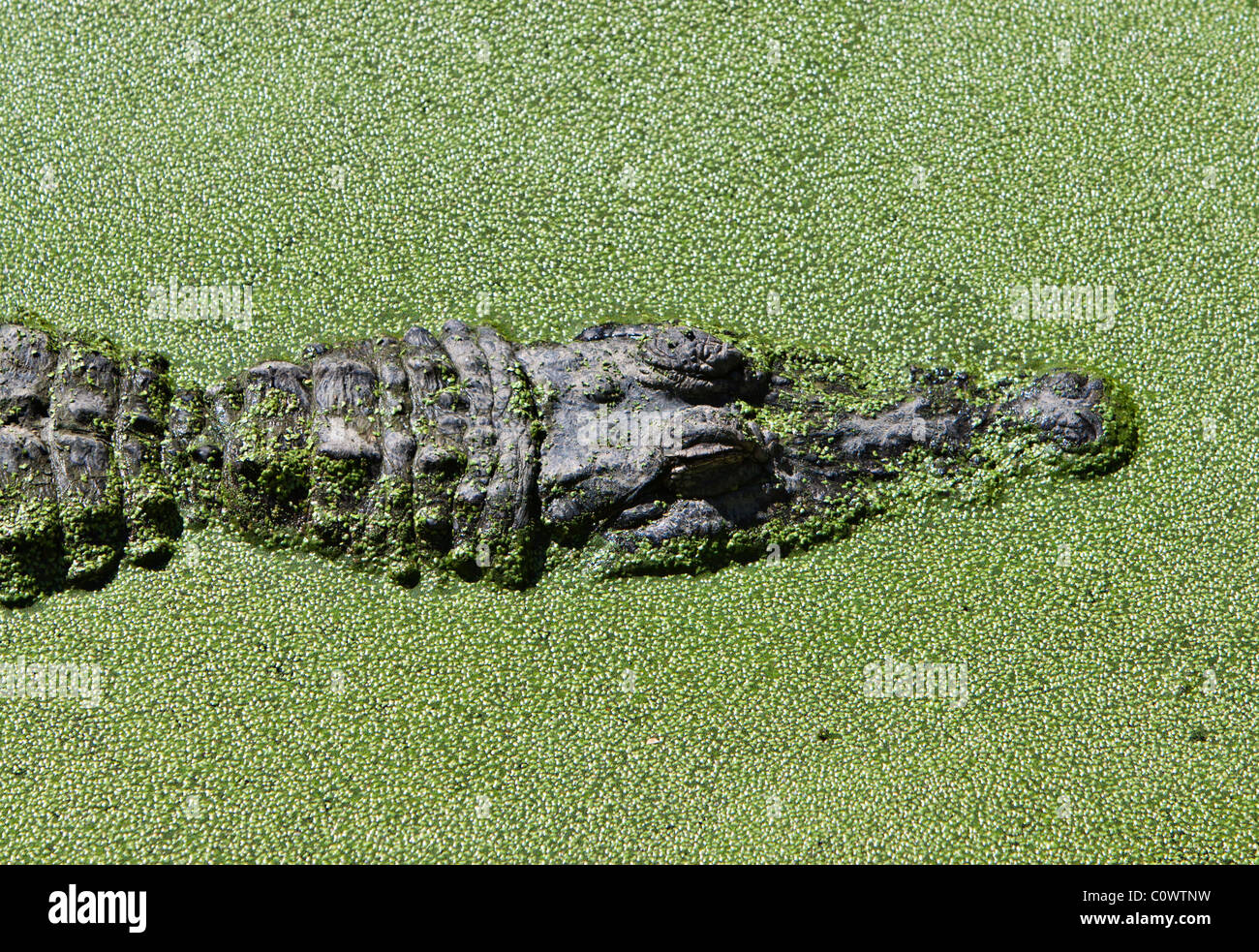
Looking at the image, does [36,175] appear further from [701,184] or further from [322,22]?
[701,184]

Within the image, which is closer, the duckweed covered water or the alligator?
the duckweed covered water

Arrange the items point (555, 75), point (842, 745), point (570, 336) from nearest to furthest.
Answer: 1. point (842, 745)
2. point (570, 336)
3. point (555, 75)

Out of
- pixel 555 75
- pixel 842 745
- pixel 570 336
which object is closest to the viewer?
pixel 842 745

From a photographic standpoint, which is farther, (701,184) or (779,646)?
(701,184)

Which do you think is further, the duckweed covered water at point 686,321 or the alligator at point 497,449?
the alligator at point 497,449

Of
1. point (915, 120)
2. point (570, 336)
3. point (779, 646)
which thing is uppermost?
point (915, 120)

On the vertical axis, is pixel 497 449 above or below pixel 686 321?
below

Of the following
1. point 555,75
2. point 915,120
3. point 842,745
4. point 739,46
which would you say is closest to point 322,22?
point 555,75

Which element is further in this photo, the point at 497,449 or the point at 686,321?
the point at 686,321
